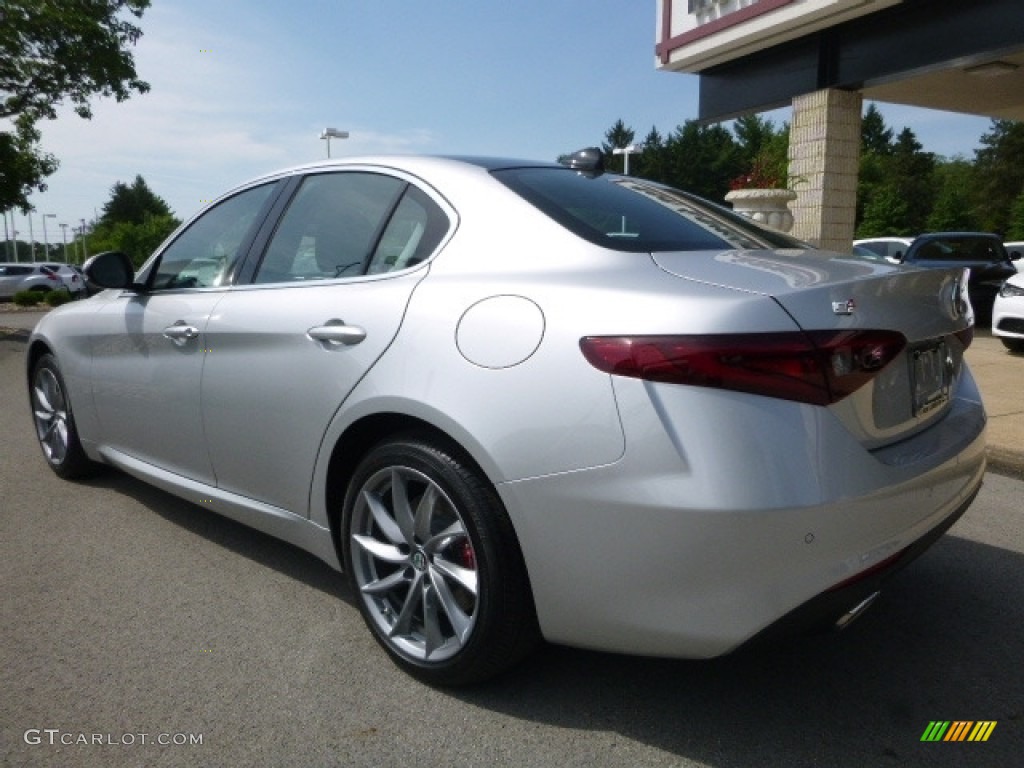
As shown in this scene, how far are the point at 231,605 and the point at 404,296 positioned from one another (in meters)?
1.39

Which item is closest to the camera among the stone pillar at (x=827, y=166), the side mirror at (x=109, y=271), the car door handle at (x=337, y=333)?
the car door handle at (x=337, y=333)

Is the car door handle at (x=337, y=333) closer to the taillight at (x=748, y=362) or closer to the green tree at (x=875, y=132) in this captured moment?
the taillight at (x=748, y=362)

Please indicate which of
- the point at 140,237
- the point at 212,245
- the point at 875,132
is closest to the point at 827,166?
the point at 212,245

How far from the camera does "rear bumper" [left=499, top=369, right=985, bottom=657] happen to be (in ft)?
6.32

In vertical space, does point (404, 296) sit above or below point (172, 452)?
above

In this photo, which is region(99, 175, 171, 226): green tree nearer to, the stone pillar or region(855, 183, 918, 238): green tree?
region(855, 183, 918, 238): green tree

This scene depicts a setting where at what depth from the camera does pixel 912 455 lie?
2229mm

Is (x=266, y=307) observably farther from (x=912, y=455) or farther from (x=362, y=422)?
(x=912, y=455)

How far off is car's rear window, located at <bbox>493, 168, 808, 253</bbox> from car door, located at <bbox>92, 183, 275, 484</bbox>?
47.6 inches

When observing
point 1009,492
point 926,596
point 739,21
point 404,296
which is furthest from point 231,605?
point 739,21

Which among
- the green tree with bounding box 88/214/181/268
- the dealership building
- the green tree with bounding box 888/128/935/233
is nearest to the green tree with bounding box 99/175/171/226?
the green tree with bounding box 88/214/181/268

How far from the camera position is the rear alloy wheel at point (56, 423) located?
14.9 feet

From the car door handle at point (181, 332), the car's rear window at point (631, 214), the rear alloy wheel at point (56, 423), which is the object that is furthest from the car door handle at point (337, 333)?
the rear alloy wheel at point (56, 423)

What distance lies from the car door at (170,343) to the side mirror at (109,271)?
8 centimetres
